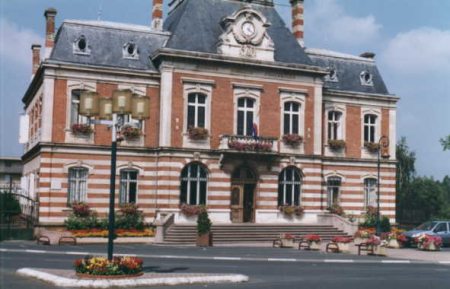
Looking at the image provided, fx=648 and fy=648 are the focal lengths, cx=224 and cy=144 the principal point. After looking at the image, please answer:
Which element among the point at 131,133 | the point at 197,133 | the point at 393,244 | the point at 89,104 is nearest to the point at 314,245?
the point at 393,244

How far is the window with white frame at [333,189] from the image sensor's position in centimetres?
4006

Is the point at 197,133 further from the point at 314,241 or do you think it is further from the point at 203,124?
the point at 314,241

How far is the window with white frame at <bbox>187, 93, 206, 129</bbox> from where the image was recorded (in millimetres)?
35719

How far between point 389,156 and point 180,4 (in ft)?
54.1

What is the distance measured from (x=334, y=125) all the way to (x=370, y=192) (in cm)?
490

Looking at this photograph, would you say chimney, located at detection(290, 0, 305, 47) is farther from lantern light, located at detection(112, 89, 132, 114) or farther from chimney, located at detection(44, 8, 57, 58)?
lantern light, located at detection(112, 89, 132, 114)

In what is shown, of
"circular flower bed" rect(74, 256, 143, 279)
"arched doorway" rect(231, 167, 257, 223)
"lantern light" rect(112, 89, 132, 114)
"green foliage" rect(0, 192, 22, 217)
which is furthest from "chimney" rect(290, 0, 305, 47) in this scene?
"circular flower bed" rect(74, 256, 143, 279)

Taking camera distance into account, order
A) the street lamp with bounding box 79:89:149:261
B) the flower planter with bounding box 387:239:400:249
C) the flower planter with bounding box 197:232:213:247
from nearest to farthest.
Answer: the street lamp with bounding box 79:89:149:261, the flower planter with bounding box 197:232:213:247, the flower planter with bounding box 387:239:400:249

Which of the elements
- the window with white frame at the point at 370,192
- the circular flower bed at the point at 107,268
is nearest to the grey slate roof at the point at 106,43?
the window with white frame at the point at 370,192

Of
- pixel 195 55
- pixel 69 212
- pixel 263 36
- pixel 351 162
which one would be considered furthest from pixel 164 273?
pixel 351 162

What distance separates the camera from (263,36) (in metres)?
37.3

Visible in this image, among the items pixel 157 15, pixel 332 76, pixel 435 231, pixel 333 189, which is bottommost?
pixel 435 231

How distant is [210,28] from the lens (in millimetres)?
37750

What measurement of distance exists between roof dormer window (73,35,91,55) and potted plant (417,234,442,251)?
780 inches
